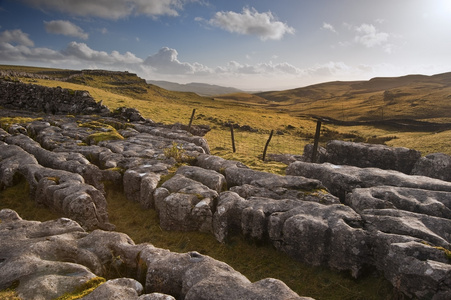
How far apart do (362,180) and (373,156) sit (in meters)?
6.35

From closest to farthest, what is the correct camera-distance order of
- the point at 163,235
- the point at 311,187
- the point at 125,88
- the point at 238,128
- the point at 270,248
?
1. the point at 270,248
2. the point at 163,235
3. the point at 311,187
4. the point at 238,128
5. the point at 125,88

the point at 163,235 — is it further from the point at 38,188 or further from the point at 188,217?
the point at 38,188

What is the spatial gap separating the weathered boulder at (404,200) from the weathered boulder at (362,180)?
988mm

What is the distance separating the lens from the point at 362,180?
12047 millimetres

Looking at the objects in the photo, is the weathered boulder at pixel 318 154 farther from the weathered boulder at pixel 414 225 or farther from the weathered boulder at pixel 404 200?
the weathered boulder at pixel 414 225

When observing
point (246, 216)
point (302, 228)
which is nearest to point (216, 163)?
point (246, 216)

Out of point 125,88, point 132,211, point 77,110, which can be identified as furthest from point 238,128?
point 125,88

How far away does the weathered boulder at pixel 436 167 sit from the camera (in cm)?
1445

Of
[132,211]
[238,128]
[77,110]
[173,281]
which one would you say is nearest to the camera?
[173,281]

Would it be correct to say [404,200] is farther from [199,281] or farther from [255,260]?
[199,281]

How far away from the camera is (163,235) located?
33.6 feet

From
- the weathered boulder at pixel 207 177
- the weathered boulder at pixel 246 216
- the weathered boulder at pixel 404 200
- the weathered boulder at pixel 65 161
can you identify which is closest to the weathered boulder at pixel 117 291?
the weathered boulder at pixel 246 216

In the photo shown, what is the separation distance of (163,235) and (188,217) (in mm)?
1194

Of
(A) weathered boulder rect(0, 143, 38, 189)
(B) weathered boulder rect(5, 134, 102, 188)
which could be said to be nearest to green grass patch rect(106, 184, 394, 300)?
(B) weathered boulder rect(5, 134, 102, 188)
